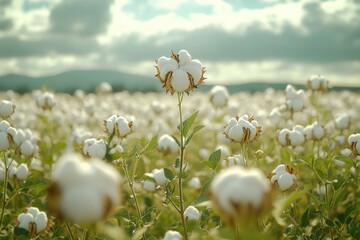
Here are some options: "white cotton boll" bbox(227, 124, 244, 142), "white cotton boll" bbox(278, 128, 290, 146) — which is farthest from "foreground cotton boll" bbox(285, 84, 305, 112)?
"white cotton boll" bbox(227, 124, 244, 142)

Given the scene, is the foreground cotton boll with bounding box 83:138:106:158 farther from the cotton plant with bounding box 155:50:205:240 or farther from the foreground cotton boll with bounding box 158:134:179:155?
the foreground cotton boll with bounding box 158:134:179:155

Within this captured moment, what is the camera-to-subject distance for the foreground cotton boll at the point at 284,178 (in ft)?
7.95

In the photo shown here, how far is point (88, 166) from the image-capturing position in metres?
1.10

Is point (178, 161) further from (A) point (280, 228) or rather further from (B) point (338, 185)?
(A) point (280, 228)

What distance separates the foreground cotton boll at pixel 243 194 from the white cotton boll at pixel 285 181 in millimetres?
1263

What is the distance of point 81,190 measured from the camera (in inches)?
42.3

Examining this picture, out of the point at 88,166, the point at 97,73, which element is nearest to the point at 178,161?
Answer: the point at 88,166

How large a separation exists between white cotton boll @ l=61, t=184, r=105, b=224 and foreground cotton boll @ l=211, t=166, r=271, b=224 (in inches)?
13.7

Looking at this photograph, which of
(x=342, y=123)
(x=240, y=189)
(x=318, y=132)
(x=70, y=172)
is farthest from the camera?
(x=342, y=123)

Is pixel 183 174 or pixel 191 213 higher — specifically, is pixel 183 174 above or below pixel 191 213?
above

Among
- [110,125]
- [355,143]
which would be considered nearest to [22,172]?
[110,125]

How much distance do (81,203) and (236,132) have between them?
4.82 feet

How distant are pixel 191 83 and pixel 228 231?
1281 millimetres

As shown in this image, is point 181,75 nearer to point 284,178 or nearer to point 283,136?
point 284,178
